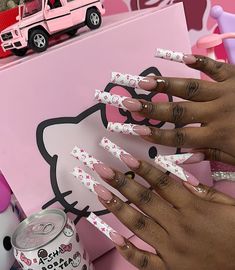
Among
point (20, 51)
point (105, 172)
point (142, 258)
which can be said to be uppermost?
point (20, 51)

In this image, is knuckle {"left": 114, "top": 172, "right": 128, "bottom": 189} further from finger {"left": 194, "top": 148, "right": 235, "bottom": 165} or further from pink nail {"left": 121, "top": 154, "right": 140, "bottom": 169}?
finger {"left": 194, "top": 148, "right": 235, "bottom": 165}

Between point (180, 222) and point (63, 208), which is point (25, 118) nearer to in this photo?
point (63, 208)

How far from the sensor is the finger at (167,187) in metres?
0.49

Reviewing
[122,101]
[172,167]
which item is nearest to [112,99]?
[122,101]

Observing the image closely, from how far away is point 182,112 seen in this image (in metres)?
0.53

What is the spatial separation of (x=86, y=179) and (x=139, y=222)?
0.10m

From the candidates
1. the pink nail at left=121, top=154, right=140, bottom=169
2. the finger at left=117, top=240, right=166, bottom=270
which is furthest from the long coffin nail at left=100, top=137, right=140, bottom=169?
the finger at left=117, top=240, right=166, bottom=270

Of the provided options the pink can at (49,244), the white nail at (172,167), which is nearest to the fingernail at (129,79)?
the white nail at (172,167)

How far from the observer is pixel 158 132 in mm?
528

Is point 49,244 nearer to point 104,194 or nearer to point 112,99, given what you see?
point 104,194

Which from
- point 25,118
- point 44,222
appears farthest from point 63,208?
point 25,118

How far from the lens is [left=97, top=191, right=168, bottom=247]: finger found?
1.61 ft

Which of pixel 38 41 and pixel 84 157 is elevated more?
pixel 38 41

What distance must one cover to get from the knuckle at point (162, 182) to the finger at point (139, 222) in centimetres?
4
